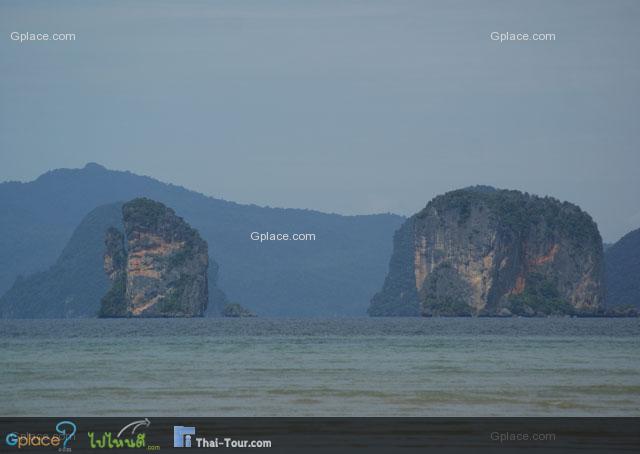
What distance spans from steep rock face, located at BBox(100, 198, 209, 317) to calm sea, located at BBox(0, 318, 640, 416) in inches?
4561

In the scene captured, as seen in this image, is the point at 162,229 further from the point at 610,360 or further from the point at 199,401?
the point at 199,401
